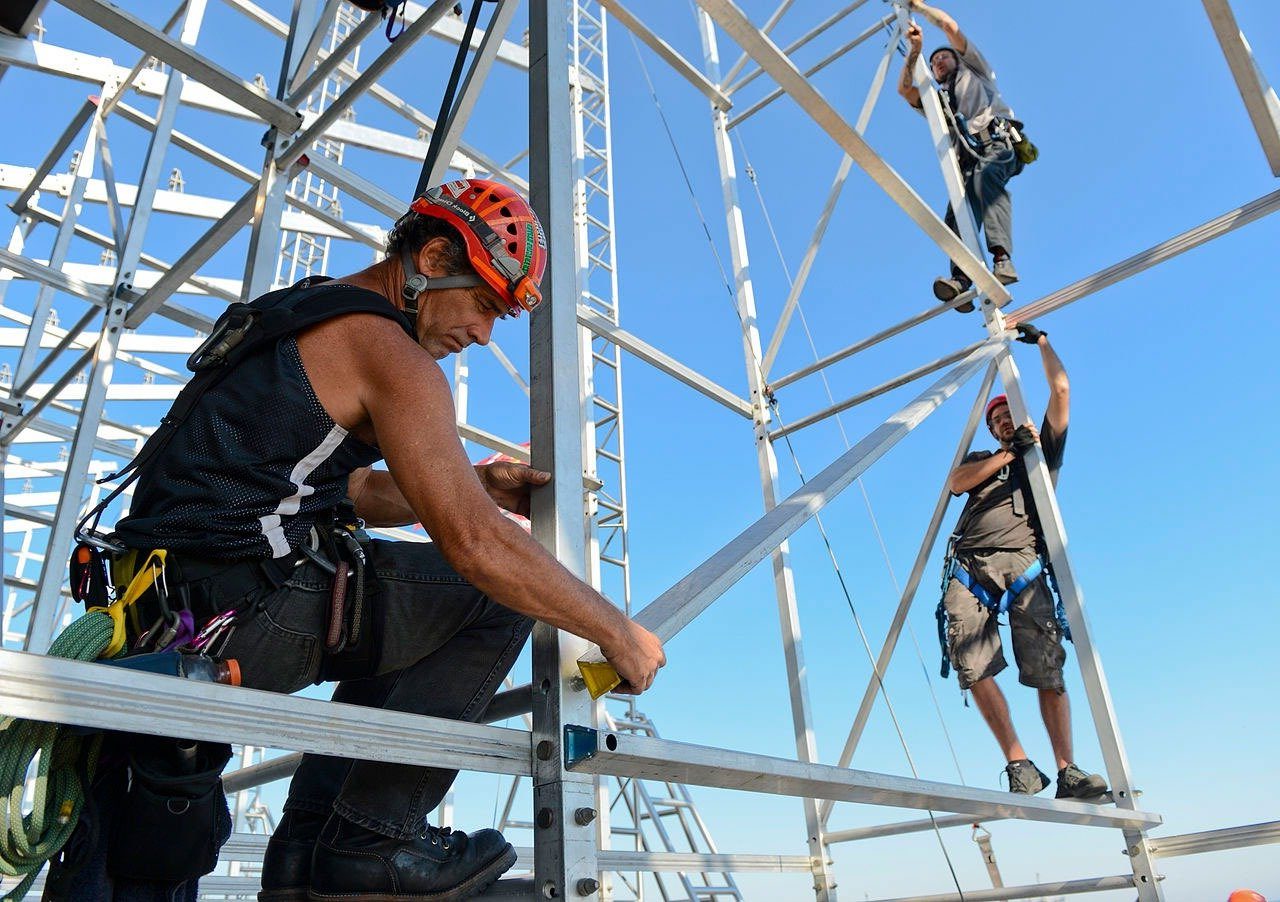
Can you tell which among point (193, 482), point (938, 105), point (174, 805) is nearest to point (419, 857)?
point (174, 805)

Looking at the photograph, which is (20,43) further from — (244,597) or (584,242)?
(584,242)

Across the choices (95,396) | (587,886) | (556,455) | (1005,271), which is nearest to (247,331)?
(556,455)

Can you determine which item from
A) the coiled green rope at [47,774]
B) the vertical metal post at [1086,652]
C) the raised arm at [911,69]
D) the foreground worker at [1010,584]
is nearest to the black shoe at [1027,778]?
the foreground worker at [1010,584]

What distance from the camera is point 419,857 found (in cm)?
185

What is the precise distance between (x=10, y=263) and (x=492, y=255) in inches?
192

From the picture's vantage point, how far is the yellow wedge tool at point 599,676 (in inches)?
72.6

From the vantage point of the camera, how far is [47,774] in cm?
146

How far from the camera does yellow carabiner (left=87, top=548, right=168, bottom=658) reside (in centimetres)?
161

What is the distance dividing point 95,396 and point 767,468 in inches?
153

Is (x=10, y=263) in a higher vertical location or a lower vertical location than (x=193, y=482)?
higher

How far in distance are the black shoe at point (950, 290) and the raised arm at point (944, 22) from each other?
7.55ft

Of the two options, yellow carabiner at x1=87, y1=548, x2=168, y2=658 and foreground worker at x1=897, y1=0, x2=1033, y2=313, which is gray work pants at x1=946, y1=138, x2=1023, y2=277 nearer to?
foreground worker at x1=897, y1=0, x2=1033, y2=313

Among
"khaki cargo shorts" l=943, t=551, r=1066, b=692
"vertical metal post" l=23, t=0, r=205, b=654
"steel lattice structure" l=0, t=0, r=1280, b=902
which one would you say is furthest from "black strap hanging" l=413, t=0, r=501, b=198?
"khaki cargo shorts" l=943, t=551, r=1066, b=692

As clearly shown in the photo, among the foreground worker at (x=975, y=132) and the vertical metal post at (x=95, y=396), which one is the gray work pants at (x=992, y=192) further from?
the vertical metal post at (x=95, y=396)
